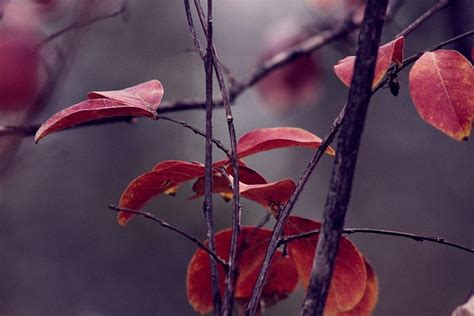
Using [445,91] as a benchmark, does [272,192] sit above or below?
below

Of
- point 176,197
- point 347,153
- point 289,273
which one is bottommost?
point 176,197

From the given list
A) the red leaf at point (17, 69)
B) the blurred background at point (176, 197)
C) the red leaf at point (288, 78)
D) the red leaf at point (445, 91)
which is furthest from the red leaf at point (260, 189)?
the blurred background at point (176, 197)

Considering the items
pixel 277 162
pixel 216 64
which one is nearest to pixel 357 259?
pixel 216 64

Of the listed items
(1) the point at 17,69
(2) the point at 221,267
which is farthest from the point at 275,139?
(1) the point at 17,69

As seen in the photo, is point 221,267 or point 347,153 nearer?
point 347,153

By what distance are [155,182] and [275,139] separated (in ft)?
0.37

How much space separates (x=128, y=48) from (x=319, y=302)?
443 cm

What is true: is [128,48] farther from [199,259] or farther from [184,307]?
[199,259]

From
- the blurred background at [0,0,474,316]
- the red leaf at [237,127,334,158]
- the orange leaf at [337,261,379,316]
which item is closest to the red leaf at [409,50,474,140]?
the red leaf at [237,127,334,158]

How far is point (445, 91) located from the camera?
1.70 ft

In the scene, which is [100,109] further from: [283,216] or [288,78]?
[288,78]

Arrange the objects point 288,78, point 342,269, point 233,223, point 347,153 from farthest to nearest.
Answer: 1. point 288,78
2. point 342,269
3. point 233,223
4. point 347,153

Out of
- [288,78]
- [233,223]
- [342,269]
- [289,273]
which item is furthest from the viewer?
[288,78]

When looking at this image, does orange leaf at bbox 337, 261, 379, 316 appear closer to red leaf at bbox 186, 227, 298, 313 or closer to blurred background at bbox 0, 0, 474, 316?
red leaf at bbox 186, 227, 298, 313
